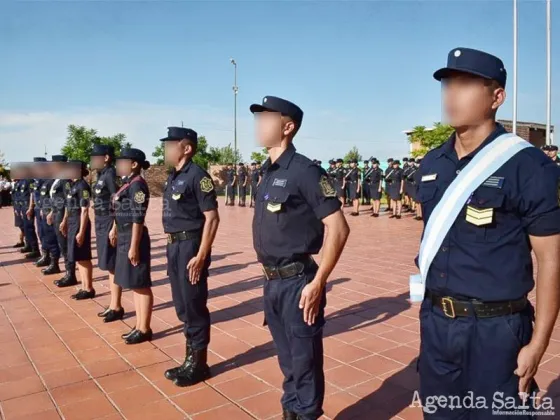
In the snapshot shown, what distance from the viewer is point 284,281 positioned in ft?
8.99

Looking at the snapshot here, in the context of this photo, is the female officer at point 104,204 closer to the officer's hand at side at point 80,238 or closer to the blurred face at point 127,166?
the officer's hand at side at point 80,238

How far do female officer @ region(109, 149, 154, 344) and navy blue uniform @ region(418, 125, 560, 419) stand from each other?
3155mm

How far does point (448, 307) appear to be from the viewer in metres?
2.00

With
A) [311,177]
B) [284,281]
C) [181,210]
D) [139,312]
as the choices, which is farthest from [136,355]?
[311,177]

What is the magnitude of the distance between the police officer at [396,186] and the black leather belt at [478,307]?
1326 centimetres

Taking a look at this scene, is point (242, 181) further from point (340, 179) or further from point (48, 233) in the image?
point (48, 233)

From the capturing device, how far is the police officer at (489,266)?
179 centimetres

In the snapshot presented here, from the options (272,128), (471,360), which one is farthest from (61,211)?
(471,360)

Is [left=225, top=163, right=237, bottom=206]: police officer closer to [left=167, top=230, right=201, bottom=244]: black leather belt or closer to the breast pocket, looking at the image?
[left=167, top=230, right=201, bottom=244]: black leather belt

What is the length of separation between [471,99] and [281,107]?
118 centimetres

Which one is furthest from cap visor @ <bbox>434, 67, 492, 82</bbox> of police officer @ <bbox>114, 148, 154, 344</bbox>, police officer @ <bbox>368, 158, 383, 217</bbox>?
police officer @ <bbox>368, 158, 383, 217</bbox>

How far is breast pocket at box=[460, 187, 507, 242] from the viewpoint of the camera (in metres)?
1.86

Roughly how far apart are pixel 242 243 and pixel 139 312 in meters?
6.11

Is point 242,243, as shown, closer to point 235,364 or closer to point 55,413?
point 235,364
